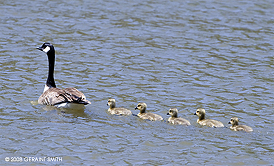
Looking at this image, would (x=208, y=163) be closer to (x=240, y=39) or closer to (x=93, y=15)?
(x=240, y=39)

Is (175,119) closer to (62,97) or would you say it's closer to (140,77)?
(62,97)

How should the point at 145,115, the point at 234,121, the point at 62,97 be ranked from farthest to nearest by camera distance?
1. the point at 62,97
2. the point at 145,115
3. the point at 234,121

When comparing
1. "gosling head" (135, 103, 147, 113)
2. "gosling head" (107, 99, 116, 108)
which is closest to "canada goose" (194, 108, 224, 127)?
"gosling head" (135, 103, 147, 113)

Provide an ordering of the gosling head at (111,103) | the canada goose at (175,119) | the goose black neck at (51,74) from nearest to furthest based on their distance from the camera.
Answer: the canada goose at (175,119) → the gosling head at (111,103) → the goose black neck at (51,74)

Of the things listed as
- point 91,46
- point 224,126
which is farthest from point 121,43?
point 224,126

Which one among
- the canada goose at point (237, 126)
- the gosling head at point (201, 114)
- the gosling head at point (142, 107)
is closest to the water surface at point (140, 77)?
the canada goose at point (237, 126)

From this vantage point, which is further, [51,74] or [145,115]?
[51,74]

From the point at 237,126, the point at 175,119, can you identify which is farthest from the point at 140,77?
the point at 237,126

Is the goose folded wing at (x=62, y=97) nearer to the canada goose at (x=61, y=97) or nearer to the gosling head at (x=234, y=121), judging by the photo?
the canada goose at (x=61, y=97)

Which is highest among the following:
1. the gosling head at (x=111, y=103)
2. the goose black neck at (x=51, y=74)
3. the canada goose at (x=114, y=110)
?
the goose black neck at (x=51, y=74)

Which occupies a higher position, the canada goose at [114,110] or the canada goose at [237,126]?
the canada goose at [237,126]

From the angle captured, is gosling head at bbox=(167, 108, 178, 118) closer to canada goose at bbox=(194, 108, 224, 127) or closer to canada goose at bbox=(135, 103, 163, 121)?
canada goose at bbox=(135, 103, 163, 121)

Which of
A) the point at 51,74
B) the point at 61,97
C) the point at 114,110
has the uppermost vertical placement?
the point at 51,74

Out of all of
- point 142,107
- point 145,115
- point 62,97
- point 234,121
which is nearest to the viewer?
point 234,121
